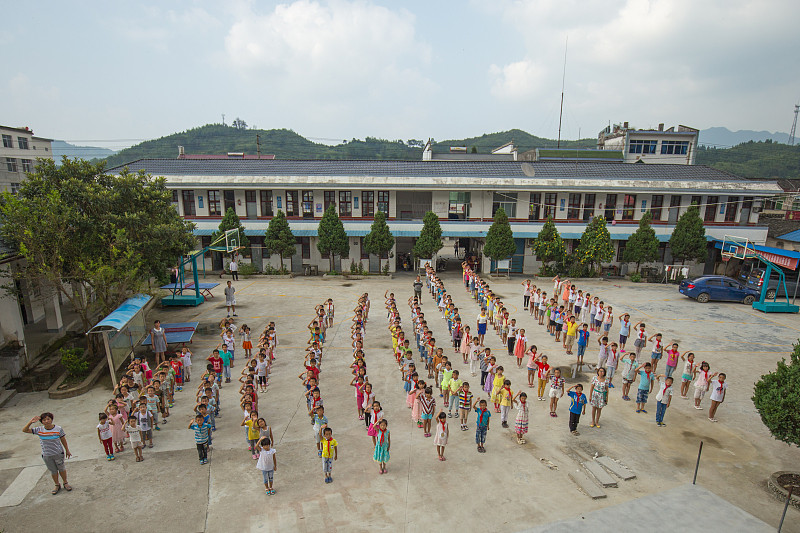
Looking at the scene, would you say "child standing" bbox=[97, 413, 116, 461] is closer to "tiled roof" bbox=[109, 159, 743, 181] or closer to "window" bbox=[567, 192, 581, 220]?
"tiled roof" bbox=[109, 159, 743, 181]

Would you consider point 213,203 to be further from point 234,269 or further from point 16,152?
point 16,152

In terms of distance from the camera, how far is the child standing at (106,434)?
30.4ft

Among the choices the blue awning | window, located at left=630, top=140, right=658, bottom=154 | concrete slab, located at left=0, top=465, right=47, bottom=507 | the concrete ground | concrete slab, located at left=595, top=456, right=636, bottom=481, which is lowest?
concrete slab, located at left=0, top=465, right=47, bottom=507

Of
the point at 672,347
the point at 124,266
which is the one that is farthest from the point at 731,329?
the point at 124,266

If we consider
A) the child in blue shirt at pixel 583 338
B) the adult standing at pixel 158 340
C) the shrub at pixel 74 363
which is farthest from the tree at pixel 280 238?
the child in blue shirt at pixel 583 338

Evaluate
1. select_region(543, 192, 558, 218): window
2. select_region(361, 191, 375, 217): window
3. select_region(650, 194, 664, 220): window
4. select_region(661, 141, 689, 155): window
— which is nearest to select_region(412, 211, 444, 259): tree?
select_region(361, 191, 375, 217): window

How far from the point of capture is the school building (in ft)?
95.8

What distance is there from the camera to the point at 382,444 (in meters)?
8.70

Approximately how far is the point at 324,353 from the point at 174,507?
25.7 ft

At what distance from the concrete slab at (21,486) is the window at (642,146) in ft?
181

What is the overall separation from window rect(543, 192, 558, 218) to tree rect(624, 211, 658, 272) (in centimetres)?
532

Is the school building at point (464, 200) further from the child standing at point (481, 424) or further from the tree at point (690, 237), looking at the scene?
the child standing at point (481, 424)

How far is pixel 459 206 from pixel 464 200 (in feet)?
1.80

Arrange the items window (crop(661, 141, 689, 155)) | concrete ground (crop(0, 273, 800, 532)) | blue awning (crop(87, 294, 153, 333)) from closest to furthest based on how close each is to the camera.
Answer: concrete ground (crop(0, 273, 800, 532))
blue awning (crop(87, 294, 153, 333))
window (crop(661, 141, 689, 155))
